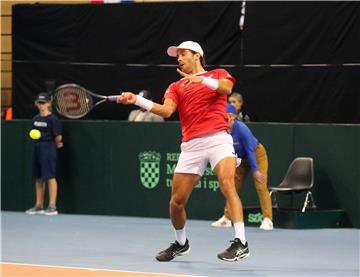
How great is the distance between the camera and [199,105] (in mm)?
9945

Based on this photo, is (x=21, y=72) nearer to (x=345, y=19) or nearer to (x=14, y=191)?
(x=14, y=191)

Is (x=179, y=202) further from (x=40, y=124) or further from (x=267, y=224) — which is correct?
(x=40, y=124)

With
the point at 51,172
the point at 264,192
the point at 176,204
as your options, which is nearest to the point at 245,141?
the point at 264,192

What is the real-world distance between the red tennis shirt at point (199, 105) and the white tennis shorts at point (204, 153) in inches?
2.7

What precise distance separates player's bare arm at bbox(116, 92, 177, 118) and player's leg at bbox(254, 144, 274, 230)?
410cm

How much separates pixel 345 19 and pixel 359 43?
0.43 meters

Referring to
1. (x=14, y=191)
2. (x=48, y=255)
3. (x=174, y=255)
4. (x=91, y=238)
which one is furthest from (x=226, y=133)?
(x=14, y=191)

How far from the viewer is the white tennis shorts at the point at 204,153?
9938 mm

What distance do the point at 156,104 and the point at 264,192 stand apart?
448 centimetres

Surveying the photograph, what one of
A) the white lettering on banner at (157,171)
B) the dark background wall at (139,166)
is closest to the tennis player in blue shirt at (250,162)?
the dark background wall at (139,166)

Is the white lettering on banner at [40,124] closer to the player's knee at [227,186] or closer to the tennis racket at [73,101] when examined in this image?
the tennis racket at [73,101]

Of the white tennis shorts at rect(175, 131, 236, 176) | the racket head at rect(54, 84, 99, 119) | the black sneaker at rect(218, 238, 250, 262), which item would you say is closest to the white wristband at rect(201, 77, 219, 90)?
the white tennis shorts at rect(175, 131, 236, 176)

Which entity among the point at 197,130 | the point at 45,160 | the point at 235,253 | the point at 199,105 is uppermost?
the point at 199,105

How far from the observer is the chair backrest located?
14.2 metres
